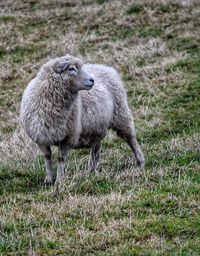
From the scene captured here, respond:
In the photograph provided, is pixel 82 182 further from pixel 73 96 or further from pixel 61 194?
pixel 73 96

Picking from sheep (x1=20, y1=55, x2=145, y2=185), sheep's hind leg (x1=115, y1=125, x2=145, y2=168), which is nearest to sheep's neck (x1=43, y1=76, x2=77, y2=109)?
sheep (x1=20, y1=55, x2=145, y2=185)

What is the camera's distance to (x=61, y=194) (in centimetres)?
743

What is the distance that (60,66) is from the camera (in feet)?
28.7

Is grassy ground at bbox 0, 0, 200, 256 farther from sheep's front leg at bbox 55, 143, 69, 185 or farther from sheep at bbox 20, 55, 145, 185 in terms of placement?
sheep at bbox 20, 55, 145, 185

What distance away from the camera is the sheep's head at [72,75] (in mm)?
8719

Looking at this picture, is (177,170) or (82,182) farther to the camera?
(177,170)

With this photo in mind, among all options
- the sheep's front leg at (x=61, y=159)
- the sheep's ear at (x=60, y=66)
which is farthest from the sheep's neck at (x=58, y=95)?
the sheep's front leg at (x=61, y=159)

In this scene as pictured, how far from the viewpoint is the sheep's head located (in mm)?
8719

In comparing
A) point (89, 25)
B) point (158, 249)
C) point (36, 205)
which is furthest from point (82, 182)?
point (89, 25)

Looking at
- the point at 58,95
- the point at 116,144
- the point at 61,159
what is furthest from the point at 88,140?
the point at 116,144

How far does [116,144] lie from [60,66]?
287 cm

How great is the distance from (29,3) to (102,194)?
1689 cm

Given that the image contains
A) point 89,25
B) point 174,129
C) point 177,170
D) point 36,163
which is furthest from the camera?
point 89,25

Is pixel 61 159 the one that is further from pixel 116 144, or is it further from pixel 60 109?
pixel 116 144
